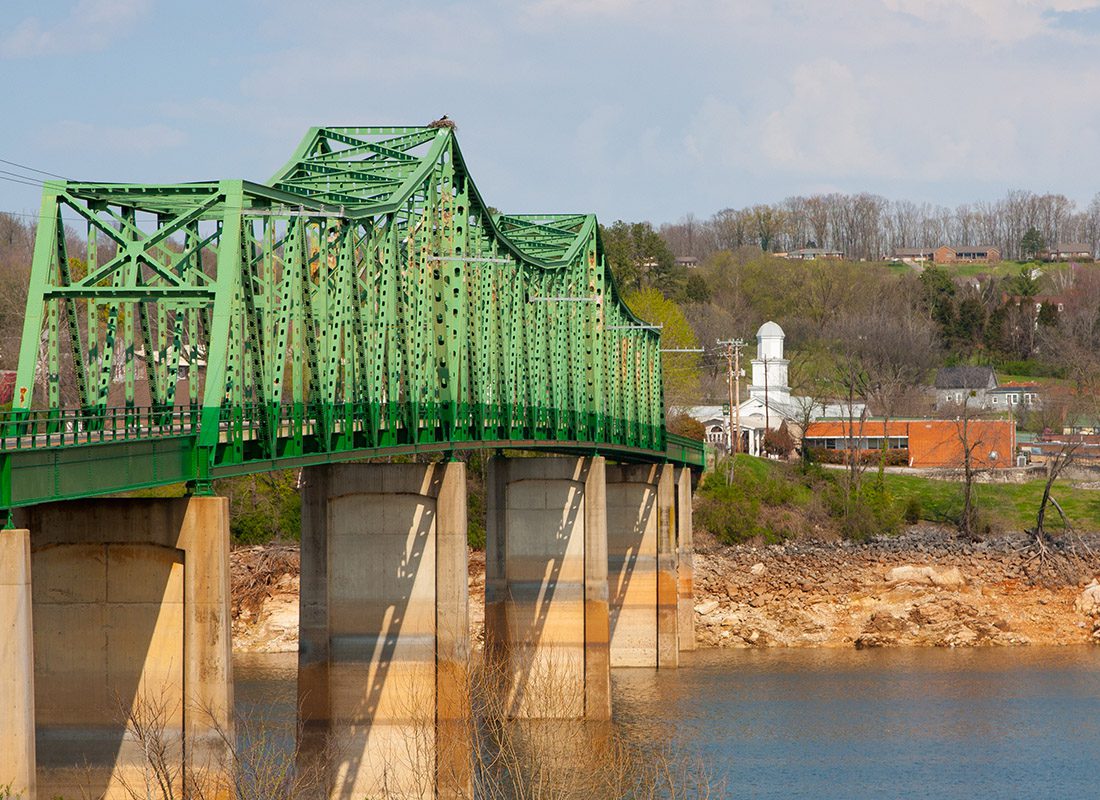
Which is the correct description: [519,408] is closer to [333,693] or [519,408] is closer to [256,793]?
[333,693]

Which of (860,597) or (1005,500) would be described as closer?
(860,597)

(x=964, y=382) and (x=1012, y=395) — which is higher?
(x=964, y=382)

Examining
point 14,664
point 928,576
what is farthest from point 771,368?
point 14,664

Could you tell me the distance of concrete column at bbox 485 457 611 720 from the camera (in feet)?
201

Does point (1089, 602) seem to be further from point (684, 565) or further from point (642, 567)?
point (642, 567)

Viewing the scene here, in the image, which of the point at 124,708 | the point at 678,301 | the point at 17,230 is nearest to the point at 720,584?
the point at 124,708

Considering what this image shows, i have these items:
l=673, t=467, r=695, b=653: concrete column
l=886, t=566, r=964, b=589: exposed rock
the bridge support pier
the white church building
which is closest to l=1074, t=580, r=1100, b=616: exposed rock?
l=886, t=566, r=964, b=589: exposed rock

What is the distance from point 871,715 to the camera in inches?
2370

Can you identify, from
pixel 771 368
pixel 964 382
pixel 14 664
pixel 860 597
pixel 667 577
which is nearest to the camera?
pixel 14 664

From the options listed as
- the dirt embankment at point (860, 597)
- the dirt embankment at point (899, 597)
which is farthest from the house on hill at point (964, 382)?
the dirt embankment at point (860, 597)

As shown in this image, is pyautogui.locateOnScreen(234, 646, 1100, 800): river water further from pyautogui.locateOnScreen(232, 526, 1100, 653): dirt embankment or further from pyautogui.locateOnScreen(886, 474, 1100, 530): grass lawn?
pyautogui.locateOnScreen(886, 474, 1100, 530): grass lawn

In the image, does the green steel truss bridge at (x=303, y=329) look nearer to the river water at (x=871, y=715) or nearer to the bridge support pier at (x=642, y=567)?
the river water at (x=871, y=715)

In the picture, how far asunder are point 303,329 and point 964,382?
120m

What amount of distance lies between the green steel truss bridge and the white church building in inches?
2218
